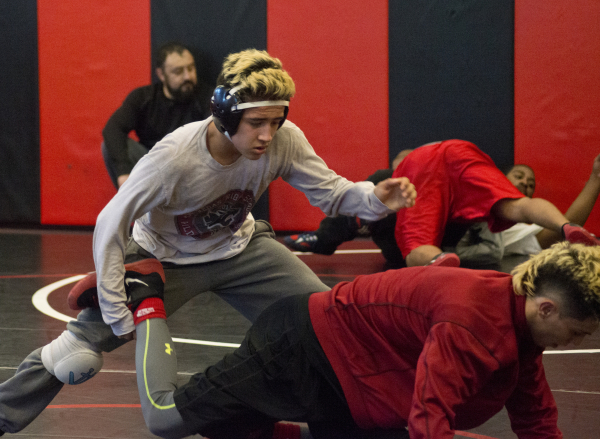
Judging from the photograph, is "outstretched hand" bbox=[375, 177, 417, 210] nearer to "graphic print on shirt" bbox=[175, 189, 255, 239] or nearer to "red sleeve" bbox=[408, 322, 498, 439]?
"graphic print on shirt" bbox=[175, 189, 255, 239]

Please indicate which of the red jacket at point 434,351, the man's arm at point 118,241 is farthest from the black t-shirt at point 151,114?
the red jacket at point 434,351

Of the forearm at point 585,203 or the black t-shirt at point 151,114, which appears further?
the black t-shirt at point 151,114

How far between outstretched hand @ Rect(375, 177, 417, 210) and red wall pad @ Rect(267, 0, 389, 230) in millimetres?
4051

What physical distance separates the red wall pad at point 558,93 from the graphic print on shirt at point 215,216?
13.7 ft

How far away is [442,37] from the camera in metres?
6.14

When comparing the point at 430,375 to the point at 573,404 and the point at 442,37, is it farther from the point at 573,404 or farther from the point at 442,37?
the point at 442,37

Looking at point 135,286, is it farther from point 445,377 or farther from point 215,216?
point 445,377

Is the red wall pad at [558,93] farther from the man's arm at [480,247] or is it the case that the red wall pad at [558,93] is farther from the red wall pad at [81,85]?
the red wall pad at [81,85]

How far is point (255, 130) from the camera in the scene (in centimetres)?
221

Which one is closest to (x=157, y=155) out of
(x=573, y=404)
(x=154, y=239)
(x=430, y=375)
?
(x=154, y=239)

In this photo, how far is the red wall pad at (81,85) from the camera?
21.9 ft

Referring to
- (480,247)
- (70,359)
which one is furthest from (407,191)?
(480,247)

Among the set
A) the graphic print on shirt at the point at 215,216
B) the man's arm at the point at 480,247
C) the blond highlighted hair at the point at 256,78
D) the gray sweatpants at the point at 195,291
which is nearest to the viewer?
the blond highlighted hair at the point at 256,78

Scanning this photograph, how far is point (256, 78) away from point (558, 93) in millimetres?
4454
